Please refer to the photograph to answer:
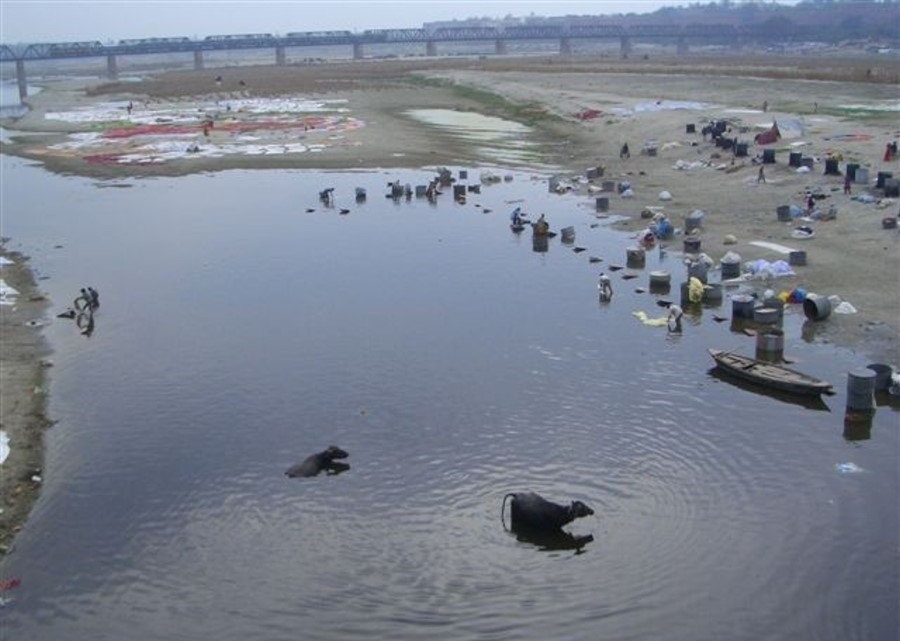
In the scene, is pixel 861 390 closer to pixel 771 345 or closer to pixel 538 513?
pixel 771 345

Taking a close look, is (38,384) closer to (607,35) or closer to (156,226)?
(156,226)

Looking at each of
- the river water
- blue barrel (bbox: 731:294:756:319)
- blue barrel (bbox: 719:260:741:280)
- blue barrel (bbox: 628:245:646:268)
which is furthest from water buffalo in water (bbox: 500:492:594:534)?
blue barrel (bbox: 628:245:646:268)

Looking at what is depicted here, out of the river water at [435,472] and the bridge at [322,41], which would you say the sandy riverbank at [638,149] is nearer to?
the river water at [435,472]

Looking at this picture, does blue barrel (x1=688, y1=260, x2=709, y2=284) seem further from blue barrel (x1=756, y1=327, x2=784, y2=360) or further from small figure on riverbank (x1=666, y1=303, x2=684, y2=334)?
blue barrel (x1=756, y1=327, x2=784, y2=360)

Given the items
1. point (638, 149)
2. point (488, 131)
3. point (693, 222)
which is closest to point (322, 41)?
point (488, 131)

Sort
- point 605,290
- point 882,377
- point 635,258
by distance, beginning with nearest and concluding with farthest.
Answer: point 882,377
point 605,290
point 635,258

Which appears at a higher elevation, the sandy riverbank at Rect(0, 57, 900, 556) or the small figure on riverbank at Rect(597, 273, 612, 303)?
the sandy riverbank at Rect(0, 57, 900, 556)
